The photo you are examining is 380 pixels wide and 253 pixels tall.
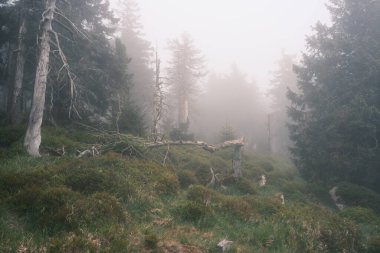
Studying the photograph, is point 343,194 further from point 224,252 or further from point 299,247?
point 224,252

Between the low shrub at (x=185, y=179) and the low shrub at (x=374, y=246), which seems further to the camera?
the low shrub at (x=185, y=179)

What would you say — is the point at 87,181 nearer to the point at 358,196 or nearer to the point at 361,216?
the point at 361,216

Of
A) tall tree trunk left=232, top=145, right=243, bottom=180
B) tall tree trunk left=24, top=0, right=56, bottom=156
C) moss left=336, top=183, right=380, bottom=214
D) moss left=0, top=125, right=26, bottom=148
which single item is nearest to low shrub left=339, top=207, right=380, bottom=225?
moss left=336, top=183, right=380, bottom=214

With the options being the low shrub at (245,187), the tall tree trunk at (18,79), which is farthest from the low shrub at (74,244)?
the tall tree trunk at (18,79)

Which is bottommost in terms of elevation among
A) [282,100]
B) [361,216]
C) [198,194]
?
[361,216]

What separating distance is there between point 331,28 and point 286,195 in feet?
49.2

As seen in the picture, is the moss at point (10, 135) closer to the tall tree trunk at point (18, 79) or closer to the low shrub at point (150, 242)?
the tall tree trunk at point (18, 79)

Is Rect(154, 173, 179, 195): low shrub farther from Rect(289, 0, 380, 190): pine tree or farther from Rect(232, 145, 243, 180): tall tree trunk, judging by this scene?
Rect(289, 0, 380, 190): pine tree

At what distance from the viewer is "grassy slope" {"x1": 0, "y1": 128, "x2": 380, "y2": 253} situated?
284 inches

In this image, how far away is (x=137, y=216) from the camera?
934 cm

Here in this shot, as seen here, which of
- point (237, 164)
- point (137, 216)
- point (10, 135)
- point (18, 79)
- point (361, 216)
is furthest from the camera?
point (18, 79)

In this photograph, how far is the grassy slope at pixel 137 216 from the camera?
722 centimetres

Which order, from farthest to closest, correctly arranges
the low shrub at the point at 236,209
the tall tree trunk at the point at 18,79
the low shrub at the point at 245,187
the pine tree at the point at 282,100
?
1. the pine tree at the point at 282,100
2. the tall tree trunk at the point at 18,79
3. the low shrub at the point at 245,187
4. the low shrub at the point at 236,209

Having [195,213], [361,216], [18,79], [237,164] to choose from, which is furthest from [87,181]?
[18,79]
